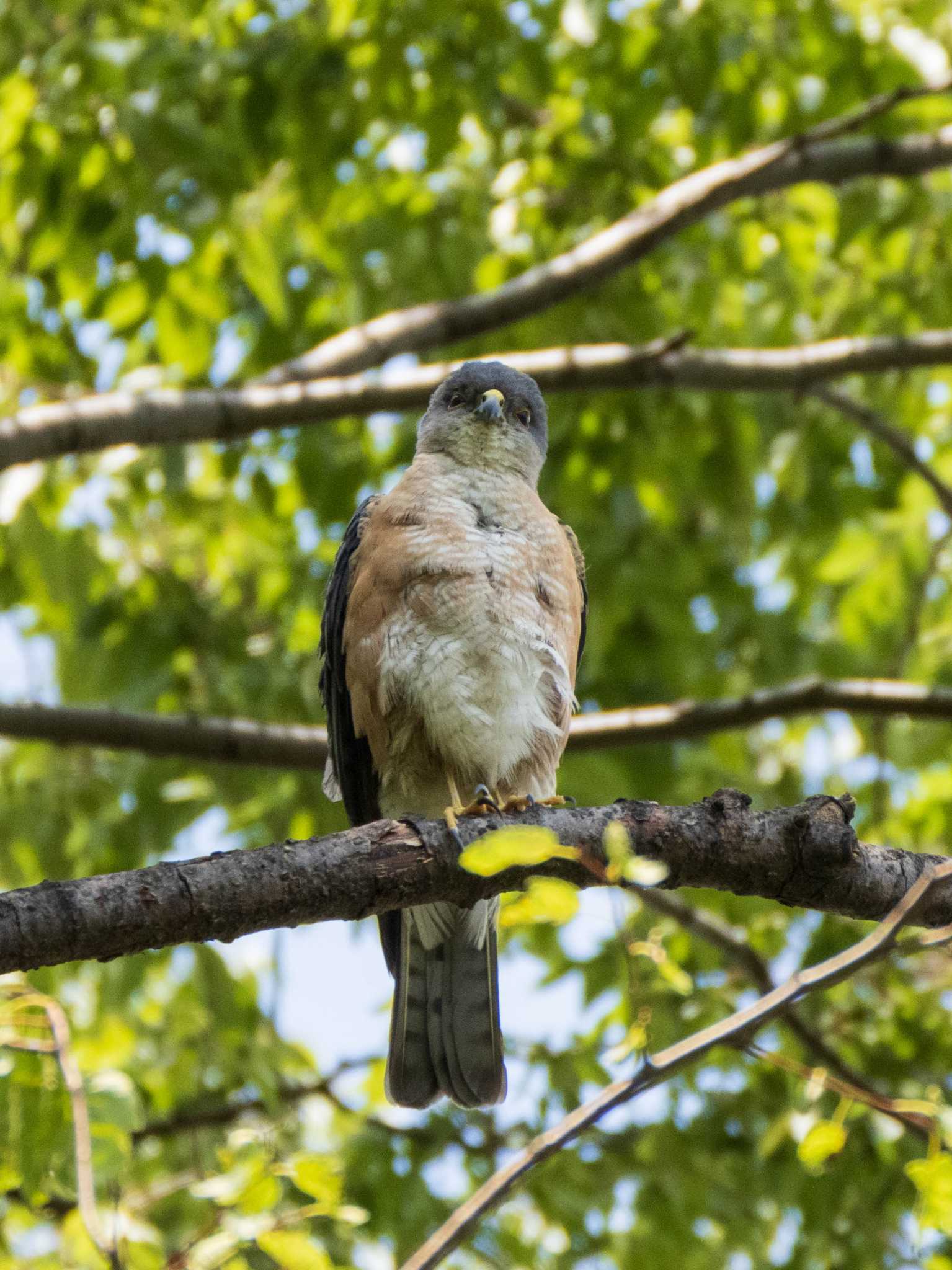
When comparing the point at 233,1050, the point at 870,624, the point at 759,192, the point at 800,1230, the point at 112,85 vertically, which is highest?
the point at 112,85

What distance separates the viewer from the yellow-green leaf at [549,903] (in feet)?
6.18

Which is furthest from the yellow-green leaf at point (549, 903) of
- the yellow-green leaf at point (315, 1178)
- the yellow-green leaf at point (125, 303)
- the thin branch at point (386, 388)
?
the yellow-green leaf at point (125, 303)

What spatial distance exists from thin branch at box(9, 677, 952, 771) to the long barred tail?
747 millimetres

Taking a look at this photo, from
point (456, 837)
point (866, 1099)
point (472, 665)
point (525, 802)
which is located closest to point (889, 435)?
point (472, 665)

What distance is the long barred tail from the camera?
156 inches

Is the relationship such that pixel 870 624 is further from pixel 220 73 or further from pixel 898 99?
pixel 220 73

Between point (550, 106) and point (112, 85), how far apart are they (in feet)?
7.29

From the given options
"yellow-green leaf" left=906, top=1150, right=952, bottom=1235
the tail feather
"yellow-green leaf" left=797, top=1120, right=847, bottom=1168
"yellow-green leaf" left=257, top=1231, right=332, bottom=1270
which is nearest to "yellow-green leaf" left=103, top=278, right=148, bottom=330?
the tail feather

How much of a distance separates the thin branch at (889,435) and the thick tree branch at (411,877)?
2.63 m

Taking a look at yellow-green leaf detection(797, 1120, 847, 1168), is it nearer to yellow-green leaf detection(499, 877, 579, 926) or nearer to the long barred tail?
yellow-green leaf detection(499, 877, 579, 926)

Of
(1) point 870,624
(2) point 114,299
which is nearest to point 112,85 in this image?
(2) point 114,299

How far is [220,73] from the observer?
5102 mm

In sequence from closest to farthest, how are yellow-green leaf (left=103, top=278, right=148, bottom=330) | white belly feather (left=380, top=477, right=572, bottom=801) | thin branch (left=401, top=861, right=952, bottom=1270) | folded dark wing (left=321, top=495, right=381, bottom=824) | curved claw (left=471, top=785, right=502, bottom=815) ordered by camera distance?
thin branch (left=401, top=861, right=952, bottom=1270), curved claw (left=471, top=785, right=502, bottom=815), white belly feather (left=380, top=477, right=572, bottom=801), folded dark wing (left=321, top=495, right=381, bottom=824), yellow-green leaf (left=103, top=278, right=148, bottom=330)

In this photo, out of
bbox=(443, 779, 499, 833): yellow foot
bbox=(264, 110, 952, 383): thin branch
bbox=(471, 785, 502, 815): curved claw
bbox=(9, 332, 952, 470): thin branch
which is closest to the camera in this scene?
bbox=(443, 779, 499, 833): yellow foot
